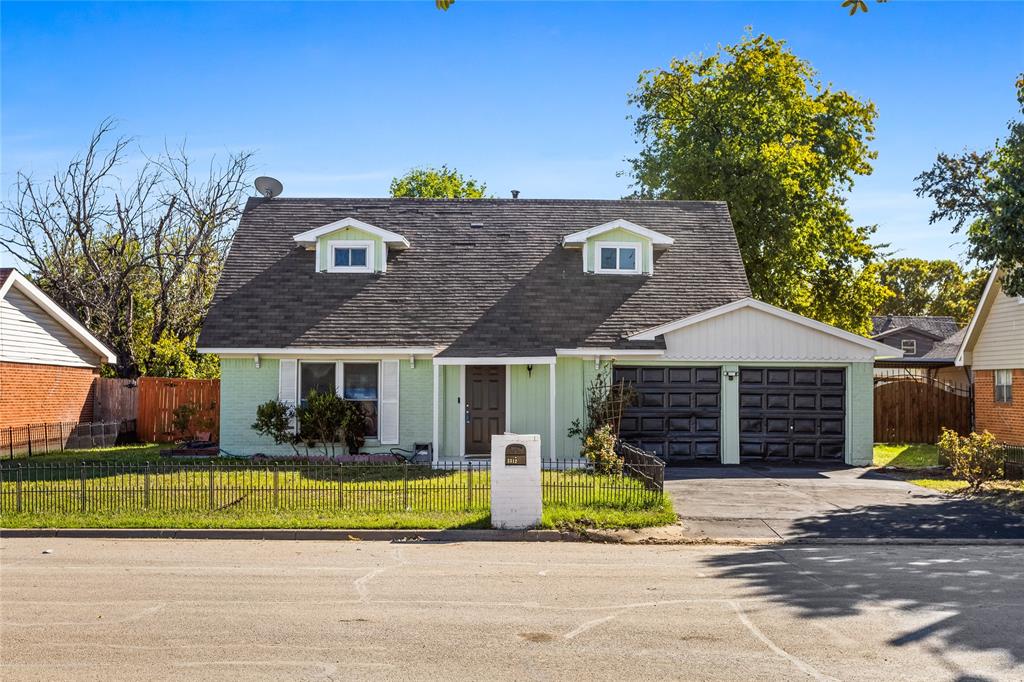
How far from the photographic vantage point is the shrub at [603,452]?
1886 centimetres

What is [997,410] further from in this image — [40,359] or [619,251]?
Result: [40,359]

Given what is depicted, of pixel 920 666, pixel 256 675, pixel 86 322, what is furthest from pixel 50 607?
pixel 86 322

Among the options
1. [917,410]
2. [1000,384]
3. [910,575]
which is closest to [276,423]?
[910,575]

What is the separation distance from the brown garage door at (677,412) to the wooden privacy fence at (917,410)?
10.2 metres

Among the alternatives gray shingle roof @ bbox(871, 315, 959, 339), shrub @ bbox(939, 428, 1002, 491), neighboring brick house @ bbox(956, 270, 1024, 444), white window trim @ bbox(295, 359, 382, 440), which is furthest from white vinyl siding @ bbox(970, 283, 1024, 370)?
gray shingle roof @ bbox(871, 315, 959, 339)

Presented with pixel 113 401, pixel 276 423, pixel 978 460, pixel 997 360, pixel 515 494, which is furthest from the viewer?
pixel 113 401

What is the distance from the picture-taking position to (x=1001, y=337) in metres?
26.1

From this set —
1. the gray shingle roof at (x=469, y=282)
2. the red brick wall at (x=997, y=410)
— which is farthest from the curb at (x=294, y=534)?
the red brick wall at (x=997, y=410)

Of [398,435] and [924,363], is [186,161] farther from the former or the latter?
[924,363]

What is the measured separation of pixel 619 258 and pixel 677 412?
4661 millimetres

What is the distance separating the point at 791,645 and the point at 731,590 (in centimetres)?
221

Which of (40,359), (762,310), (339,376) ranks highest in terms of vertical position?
(762,310)

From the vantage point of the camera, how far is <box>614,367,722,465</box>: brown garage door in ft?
75.8

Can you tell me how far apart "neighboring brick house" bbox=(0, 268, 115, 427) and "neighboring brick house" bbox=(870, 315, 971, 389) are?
105 feet
